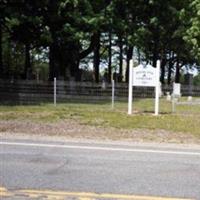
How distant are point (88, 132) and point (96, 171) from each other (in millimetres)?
6962

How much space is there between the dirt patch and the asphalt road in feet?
7.09

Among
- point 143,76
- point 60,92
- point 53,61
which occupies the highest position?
point 53,61

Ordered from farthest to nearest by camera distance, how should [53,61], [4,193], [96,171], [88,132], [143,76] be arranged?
[53,61], [143,76], [88,132], [96,171], [4,193]

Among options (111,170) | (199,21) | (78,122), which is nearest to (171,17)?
(199,21)

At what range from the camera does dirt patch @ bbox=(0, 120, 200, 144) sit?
15039mm

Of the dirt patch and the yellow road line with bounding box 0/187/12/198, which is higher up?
the yellow road line with bounding box 0/187/12/198

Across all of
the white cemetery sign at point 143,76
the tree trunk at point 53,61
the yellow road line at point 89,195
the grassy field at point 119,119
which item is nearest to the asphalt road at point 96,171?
the yellow road line at point 89,195

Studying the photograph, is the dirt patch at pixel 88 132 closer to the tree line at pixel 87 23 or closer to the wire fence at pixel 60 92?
the wire fence at pixel 60 92

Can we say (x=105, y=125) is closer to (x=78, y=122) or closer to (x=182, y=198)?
(x=78, y=122)

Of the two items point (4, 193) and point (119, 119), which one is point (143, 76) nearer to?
point (119, 119)

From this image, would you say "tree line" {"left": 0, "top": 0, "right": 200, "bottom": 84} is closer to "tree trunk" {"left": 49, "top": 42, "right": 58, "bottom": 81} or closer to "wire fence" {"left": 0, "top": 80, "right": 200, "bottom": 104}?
"tree trunk" {"left": 49, "top": 42, "right": 58, "bottom": 81}

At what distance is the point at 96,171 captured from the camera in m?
9.17

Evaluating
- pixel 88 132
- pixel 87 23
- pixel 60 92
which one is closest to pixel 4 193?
pixel 88 132

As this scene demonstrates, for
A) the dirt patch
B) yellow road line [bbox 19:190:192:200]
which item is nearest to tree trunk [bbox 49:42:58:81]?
the dirt patch
